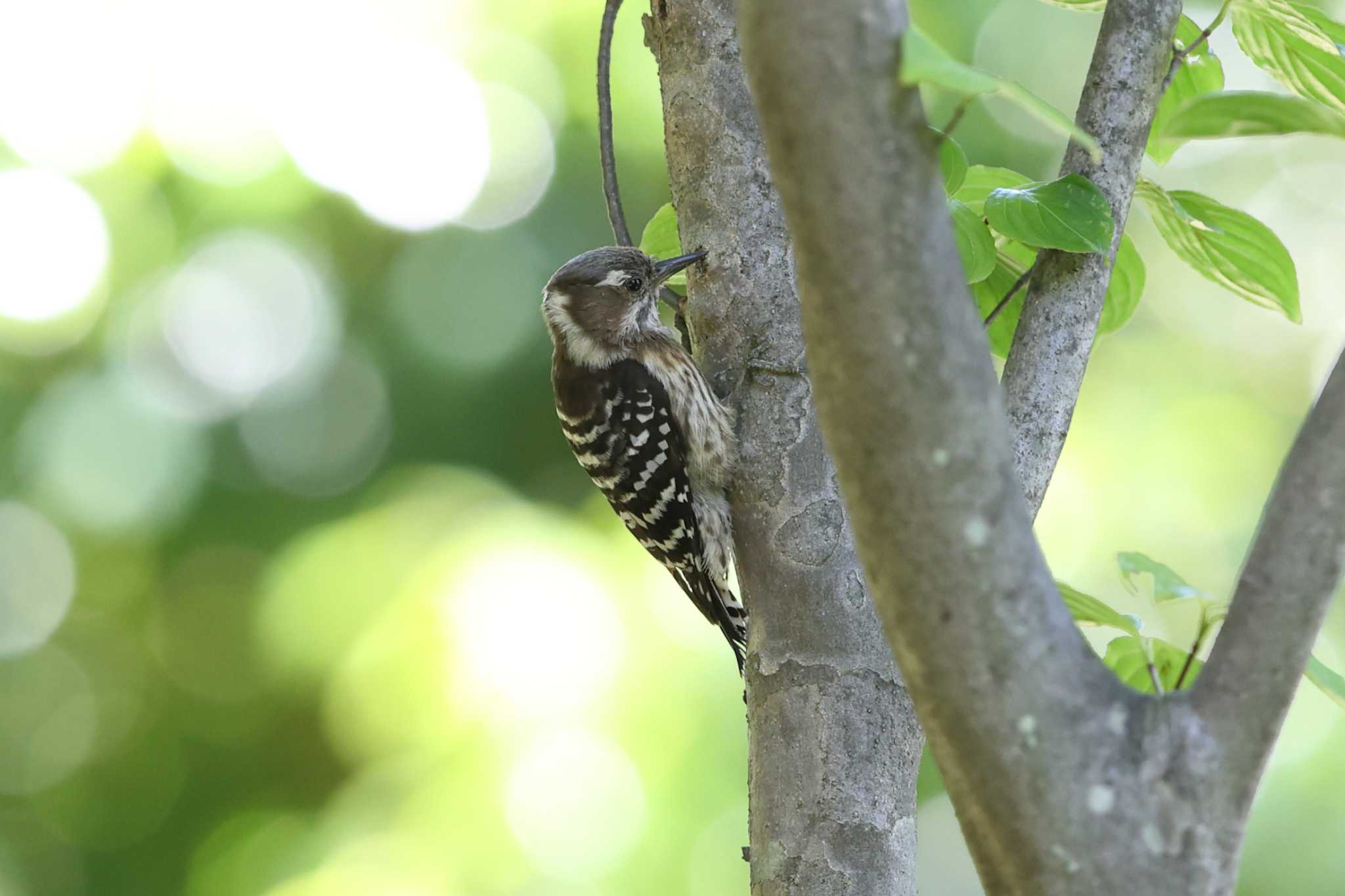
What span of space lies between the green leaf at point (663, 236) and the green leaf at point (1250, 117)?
42.4 inches

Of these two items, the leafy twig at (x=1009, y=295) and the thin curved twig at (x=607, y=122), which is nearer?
the leafy twig at (x=1009, y=295)

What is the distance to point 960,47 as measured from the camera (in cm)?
348

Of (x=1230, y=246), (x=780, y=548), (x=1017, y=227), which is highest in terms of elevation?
(x=1230, y=246)

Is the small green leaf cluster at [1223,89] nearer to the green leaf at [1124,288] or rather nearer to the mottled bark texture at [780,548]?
the green leaf at [1124,288]

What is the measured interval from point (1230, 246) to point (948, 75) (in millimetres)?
892

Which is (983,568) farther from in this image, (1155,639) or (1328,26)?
(1328,26)

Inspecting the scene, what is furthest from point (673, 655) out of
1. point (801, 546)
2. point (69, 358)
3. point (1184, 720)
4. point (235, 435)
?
point (1184, 720)

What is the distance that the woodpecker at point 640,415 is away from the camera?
227 cm

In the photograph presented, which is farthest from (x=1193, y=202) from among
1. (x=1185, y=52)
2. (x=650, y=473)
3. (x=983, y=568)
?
(x=650, y=473)

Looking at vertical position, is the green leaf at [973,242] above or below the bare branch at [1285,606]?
above

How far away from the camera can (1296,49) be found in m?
1.25

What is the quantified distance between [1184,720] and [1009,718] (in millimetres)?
110

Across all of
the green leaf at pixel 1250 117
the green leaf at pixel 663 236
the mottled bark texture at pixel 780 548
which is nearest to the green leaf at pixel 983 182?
the mottled bark texture at pixel 780 548

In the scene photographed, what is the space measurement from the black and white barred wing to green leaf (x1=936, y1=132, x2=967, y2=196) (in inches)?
42.8
